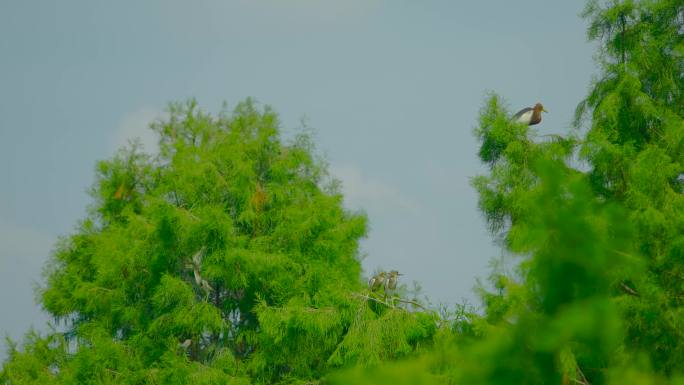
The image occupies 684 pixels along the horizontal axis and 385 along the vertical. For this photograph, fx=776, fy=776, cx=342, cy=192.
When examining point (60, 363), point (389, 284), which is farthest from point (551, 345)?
point (60, 363)

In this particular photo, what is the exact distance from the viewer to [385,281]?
11258mm

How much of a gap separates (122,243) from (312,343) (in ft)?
16.7

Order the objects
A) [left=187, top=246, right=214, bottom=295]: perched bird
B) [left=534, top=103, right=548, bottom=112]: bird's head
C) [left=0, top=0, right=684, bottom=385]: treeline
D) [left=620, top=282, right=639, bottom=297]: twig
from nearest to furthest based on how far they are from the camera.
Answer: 1. [left=620, top=282, right=639, bottom=297]: twig
2. [left=0, top=0, right=684, bottom=385]: treeline
3. [left=534, top=103, right=548, bottom=112]: bird's head
4. [left=187, top=246, right=214, bottom=295]: perched bird

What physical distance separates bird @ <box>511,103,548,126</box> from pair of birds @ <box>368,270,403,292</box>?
2812mm

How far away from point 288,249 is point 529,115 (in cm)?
534

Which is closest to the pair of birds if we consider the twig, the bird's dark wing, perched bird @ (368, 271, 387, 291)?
perched bird @ (368, 271, 387, 291)

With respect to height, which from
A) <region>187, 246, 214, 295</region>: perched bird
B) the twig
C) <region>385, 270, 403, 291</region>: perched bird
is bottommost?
the twig

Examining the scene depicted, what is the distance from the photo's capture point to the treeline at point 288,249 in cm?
825

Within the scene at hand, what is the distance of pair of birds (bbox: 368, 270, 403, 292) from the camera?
36.8 ft

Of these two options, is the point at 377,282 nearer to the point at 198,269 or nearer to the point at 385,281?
the point at 385,281

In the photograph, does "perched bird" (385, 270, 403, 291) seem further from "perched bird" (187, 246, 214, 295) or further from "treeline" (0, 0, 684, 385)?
"perched bird" (187, 246, 214, 295)

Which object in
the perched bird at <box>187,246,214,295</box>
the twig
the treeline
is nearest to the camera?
the twig

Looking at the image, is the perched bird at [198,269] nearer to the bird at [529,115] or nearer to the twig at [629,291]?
the bird at [529,115]

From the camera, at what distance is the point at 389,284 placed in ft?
36.8
